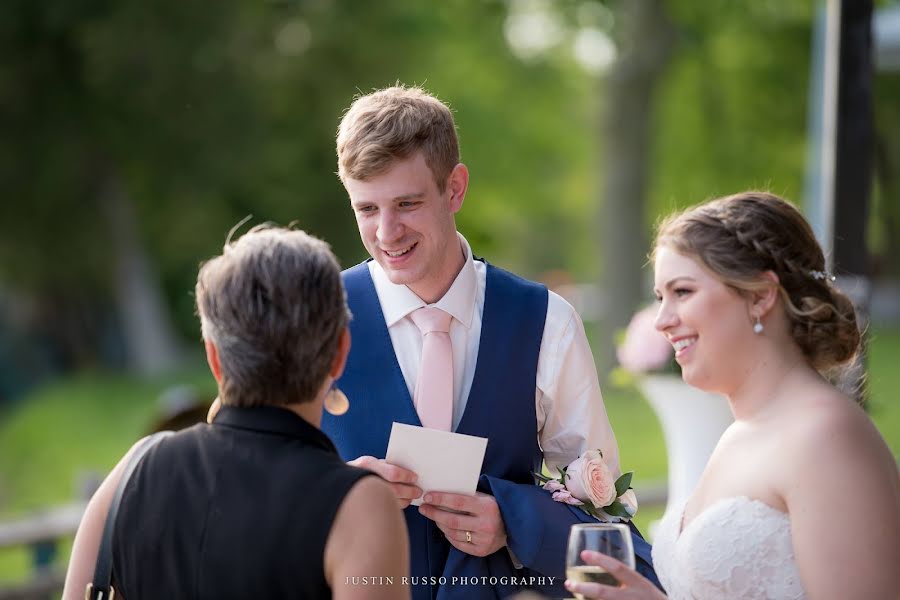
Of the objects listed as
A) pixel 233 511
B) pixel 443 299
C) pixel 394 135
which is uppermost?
pixel 394 135

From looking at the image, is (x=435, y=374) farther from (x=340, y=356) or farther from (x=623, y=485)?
(x=340, y=356)

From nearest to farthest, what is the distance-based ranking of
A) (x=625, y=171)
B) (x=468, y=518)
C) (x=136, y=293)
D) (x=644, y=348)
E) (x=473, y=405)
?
(x=468, y=518) < (x=473, y=405) < (x=644, y=348) < (x=625, y=171) < (x=136, y=293)

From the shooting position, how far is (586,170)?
30.2 m

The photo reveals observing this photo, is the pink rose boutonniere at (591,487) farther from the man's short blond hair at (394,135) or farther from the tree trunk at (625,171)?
the tree trunk at (625,171)

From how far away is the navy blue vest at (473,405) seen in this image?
118 inches

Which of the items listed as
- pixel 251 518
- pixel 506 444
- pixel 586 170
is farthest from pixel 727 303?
pixel 586 170

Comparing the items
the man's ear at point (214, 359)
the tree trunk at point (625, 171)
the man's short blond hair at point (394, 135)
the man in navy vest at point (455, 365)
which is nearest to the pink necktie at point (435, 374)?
the man in navy vest at point (455, 365)

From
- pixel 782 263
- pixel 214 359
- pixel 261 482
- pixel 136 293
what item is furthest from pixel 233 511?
pixel 136 293

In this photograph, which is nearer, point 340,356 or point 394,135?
point 340,356

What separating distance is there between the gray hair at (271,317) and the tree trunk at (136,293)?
2215 cm

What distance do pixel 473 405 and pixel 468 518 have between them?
0.30m

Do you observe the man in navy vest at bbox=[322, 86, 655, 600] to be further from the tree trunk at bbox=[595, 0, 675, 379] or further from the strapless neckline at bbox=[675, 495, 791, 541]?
the tree trunk at bbox=[595, 0, 675, 379]

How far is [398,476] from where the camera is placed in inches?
108

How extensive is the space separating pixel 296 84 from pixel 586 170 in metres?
9.99
